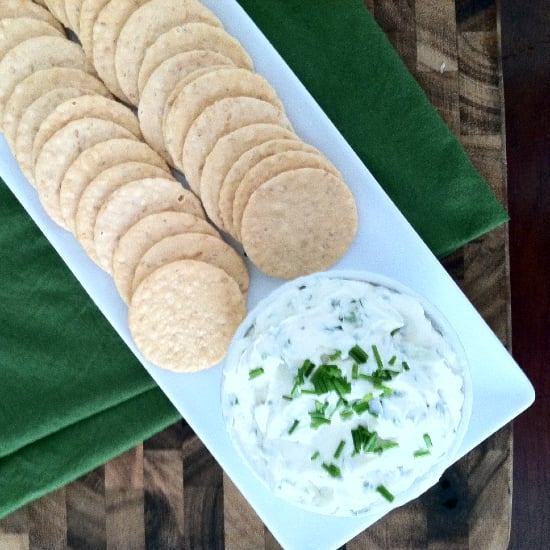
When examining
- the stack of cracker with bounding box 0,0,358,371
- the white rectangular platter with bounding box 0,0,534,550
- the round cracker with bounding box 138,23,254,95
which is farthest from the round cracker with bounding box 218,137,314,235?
the round cracker with bounding box 138,23,254,95

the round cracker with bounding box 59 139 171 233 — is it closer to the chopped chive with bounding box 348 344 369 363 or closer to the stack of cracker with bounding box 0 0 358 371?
the stack of cracker with bounding box 0 0 358 371

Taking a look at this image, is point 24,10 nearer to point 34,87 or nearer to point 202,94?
point 34,87

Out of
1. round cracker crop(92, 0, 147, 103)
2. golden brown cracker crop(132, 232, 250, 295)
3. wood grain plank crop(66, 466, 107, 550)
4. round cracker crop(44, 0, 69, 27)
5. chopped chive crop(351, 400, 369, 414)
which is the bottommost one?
wood grain plank crop(66, 466, 107, 550)

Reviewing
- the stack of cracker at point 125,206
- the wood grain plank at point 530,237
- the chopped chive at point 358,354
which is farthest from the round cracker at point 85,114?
the wood grain plank at point 530,237

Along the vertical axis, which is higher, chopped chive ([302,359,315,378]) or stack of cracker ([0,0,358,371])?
stack of cracker ([0,0,358,371])

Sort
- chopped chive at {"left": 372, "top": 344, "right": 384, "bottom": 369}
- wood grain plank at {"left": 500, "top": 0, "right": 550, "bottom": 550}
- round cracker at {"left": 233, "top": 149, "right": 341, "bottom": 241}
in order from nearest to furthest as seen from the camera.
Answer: chopped chive at {"left": 372, "top": 344, "right": 384, "bottom": 369} → round cracker at {"left": 233, "top": 149, "right": 341, "bottom": 241} → wood grain plank at {"left": 500, "top": 0, "right": 550, "bottom": 550}

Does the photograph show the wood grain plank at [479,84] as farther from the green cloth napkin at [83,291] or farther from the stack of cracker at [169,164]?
the stack of cracker at [169,164]
